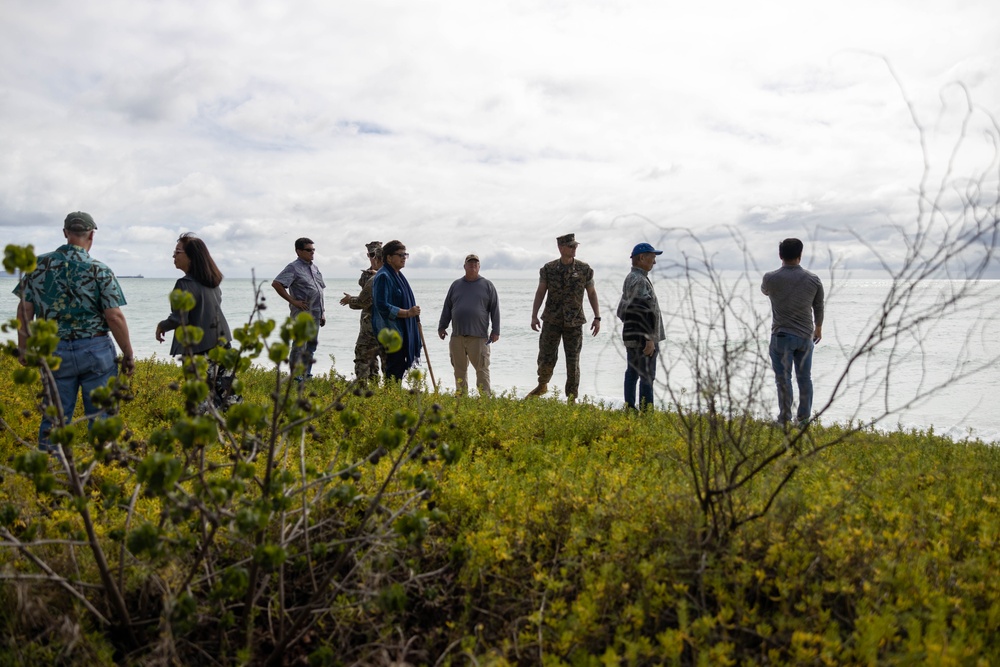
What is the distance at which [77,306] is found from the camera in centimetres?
509

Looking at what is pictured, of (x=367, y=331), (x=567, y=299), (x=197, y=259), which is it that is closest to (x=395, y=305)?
(x=367, y=331)

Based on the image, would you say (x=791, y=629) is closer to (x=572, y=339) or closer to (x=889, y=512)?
(x=889, y=512)

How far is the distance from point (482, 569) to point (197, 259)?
13.6ft

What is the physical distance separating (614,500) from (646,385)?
3984mm

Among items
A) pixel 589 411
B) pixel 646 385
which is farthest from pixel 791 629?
pixel 646 385

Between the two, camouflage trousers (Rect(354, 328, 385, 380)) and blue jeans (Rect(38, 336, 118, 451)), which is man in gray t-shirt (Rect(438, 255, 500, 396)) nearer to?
camouflage trousers (Rect(354, 328, 385, 380))

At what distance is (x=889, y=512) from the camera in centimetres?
394

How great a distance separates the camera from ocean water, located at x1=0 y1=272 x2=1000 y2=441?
3.80 meters

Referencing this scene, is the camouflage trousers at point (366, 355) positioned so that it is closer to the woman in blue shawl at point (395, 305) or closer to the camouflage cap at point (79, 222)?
the woman in blue shawl at point (395, 305)

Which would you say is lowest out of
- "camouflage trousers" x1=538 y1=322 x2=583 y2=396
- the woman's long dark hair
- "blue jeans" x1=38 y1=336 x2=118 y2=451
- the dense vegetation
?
the dense vegetation

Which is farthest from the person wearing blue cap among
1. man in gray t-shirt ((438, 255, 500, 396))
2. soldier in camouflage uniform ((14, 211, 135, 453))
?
soldier in camouflage uniform ((14, 211, 135, 453))

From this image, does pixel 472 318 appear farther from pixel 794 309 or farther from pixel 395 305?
pixel 794 309

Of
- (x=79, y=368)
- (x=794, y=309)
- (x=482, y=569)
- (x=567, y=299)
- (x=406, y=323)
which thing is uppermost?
(x=567, y=299)

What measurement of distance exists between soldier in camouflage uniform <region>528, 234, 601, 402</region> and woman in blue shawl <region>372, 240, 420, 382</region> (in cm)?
166
